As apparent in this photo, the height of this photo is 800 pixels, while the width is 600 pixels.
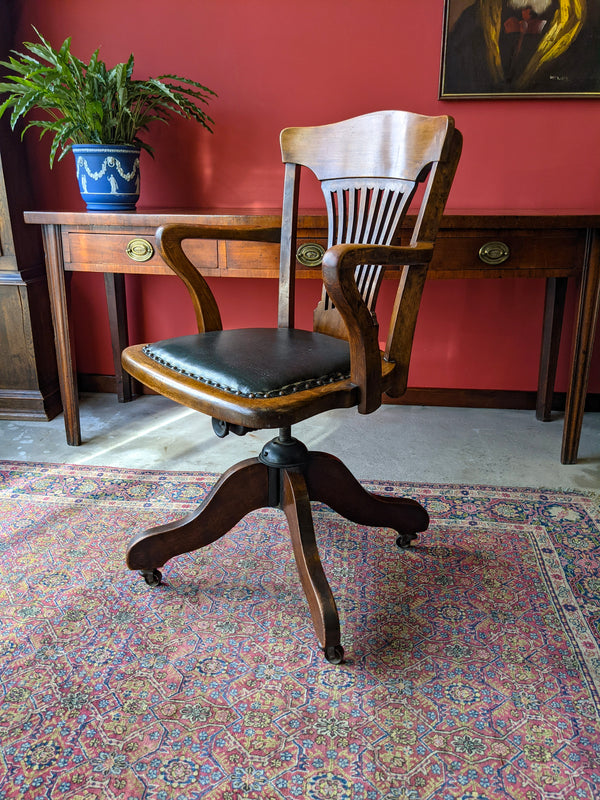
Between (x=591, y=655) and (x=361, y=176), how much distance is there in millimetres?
1183

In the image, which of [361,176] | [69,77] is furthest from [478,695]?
[69,77]

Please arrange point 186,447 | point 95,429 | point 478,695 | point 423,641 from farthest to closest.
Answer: point 95,429 → point 186,447 → point 423,641 → point 478,695

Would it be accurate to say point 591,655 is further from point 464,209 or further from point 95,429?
point 95,429

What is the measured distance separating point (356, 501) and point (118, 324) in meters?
1.55

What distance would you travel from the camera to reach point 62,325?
2.08 m

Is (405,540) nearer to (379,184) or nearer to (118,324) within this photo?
(379,184)

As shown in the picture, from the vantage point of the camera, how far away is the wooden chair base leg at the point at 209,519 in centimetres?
137

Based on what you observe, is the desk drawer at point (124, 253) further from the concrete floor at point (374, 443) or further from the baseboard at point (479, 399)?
the baseboard at point (479, 399)

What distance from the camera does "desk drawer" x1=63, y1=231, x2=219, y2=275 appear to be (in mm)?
1934

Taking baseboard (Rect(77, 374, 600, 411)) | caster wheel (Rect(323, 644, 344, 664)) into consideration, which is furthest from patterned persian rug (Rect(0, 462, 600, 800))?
baseboard (Rect(77, 374, 600, 411))

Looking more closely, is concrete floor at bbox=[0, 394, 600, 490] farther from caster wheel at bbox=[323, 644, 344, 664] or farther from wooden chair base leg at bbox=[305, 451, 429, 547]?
caster wheel at bbox=[323, 644, 344, 664]

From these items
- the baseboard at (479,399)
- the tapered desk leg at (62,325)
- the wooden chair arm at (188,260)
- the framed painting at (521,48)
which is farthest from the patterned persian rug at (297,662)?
the framed painting at (521,48)

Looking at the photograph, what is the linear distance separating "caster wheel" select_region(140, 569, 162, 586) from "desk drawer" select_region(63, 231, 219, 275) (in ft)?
3.14

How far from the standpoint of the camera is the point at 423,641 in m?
1.27
